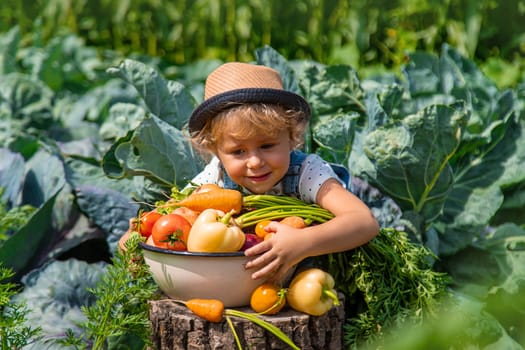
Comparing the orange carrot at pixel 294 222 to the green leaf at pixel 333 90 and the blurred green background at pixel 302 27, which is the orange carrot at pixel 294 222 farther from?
the blurred green background at pixel 302 27

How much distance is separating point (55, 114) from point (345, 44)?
3.17 meters

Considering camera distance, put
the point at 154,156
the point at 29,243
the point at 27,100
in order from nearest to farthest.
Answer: the point at 154,156 < the point at 29,243 < the point at 27,100

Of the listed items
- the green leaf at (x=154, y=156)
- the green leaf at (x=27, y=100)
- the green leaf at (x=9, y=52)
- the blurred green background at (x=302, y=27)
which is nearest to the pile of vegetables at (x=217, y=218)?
the green leaf at (x=154, y=156)

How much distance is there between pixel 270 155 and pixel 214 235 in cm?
33

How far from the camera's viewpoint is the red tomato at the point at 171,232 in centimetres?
193

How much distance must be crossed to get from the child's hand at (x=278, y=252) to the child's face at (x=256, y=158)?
210 millimetres

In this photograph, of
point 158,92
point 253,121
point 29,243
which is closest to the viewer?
point 253,121

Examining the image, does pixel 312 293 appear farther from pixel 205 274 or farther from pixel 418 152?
pixel 418 152

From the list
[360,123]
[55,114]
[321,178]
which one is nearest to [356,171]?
[360,123]

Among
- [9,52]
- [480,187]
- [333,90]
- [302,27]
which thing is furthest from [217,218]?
[302,27]

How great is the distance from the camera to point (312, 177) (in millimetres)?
2201

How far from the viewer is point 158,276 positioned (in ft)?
6.66

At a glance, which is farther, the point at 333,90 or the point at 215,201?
the point at 333,90

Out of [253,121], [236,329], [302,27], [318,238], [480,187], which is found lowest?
[302,27]
